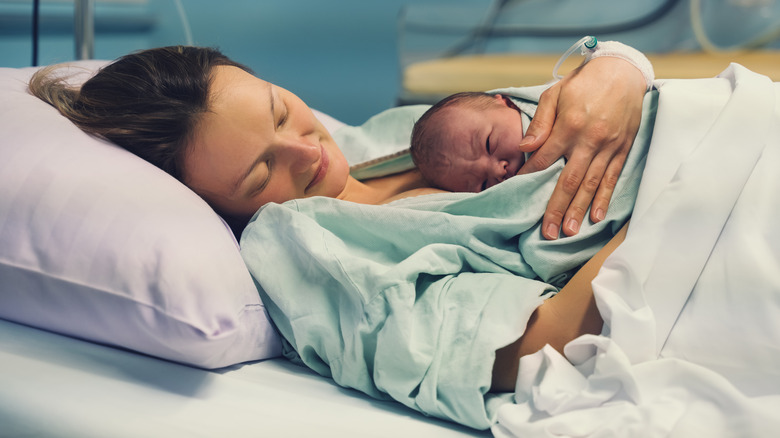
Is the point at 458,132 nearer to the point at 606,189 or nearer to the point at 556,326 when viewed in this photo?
the point at 606,189

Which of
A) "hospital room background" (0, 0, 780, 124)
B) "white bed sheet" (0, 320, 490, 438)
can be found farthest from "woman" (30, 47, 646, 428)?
"hospital room background" (0, 0, 780, 124)

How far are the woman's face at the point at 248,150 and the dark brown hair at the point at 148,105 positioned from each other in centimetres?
2

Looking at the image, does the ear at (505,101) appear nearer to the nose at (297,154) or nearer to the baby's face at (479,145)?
the baby's face at (479,145)

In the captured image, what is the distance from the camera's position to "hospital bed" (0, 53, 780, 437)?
665 millimetres

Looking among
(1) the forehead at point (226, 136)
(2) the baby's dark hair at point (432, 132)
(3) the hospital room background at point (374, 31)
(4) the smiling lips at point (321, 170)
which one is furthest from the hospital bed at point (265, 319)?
(3) the hospital room background at point (374, 31)

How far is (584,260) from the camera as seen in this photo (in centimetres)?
84

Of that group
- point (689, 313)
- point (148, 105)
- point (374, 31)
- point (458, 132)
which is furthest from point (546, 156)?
point (374, 31)

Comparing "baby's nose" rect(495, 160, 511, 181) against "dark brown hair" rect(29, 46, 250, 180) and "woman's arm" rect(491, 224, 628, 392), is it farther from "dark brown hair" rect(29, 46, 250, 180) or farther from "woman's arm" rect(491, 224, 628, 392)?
"dark brown hair" rect(29, 46, 250, 180)

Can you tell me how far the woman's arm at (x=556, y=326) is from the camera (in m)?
0.75

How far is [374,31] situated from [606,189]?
183cm

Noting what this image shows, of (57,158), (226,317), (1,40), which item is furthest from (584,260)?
(1,40)

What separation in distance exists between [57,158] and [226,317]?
0.94 ft

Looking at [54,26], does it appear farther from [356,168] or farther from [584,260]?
[584,260]

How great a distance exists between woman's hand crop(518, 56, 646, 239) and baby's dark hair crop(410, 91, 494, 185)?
12 cm
